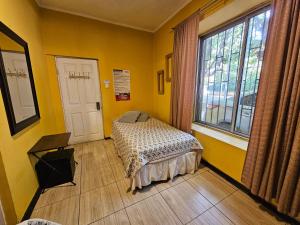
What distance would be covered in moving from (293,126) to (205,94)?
60.1 inches

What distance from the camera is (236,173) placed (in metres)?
1.83

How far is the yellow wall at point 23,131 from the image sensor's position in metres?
1.25

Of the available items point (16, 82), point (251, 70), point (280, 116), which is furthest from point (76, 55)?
point (280, 116)

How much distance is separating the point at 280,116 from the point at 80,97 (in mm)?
3369

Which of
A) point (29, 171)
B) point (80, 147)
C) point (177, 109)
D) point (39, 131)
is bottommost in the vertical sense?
point (80, 147)

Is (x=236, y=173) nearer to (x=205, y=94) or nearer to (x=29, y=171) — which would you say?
(x=205, y=94)

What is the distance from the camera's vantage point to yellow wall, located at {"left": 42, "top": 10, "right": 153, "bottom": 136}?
272 cm

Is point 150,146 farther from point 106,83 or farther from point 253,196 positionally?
point 106,83

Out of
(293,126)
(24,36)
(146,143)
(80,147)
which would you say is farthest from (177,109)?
(24,36)

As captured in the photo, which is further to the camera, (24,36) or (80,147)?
(80,147)

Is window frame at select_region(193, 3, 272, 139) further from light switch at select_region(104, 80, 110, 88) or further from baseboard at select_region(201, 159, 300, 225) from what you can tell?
light switch at select_region(104, 80, 110, 88)

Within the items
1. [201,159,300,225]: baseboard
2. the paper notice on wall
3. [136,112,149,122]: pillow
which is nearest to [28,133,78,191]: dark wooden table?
[136,112,149,122]: pillow

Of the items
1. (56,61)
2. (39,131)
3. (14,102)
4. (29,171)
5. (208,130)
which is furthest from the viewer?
(56,61)

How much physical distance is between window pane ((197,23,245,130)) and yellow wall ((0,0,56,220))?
2.73m
